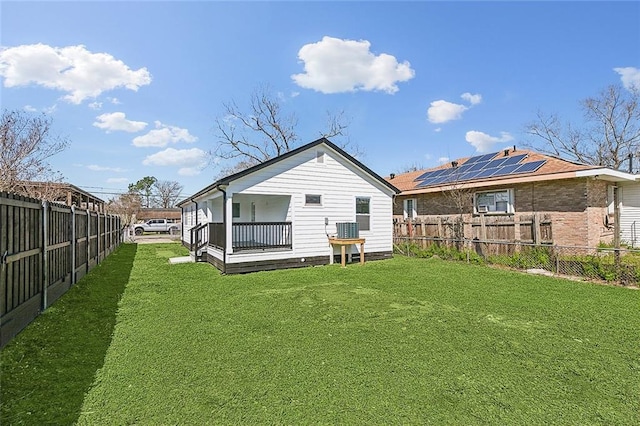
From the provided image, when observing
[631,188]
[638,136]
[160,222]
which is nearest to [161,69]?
[631,188]

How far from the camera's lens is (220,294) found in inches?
266

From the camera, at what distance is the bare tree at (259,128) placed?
25219mm

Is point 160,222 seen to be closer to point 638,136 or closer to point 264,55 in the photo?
point 264,55

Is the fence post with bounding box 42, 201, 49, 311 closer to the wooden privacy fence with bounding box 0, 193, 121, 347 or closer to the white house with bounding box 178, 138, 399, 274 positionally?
the wooden privacy fence with bounding box 0, 193, 121, 347

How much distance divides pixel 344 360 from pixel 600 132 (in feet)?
107

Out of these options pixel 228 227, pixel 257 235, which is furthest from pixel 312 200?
pixel 228 227

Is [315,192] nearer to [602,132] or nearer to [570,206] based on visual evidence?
[570,206]

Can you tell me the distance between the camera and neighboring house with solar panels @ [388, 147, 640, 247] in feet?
33.6

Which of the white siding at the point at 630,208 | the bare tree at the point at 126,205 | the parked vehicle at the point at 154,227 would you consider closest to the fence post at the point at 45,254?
the white siding at the point at 630,208

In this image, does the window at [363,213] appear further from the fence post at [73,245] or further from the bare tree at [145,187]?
the bare tree at [145,187]

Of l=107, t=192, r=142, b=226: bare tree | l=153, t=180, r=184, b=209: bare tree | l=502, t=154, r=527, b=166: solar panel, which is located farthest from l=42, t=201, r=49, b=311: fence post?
l=153, t=180, r=184, b=209: bare tree

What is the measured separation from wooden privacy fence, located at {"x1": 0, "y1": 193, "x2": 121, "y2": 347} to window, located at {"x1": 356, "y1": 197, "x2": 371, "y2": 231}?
27.6 ft

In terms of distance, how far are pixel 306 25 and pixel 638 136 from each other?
89.0 feet

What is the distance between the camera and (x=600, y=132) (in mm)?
25703
